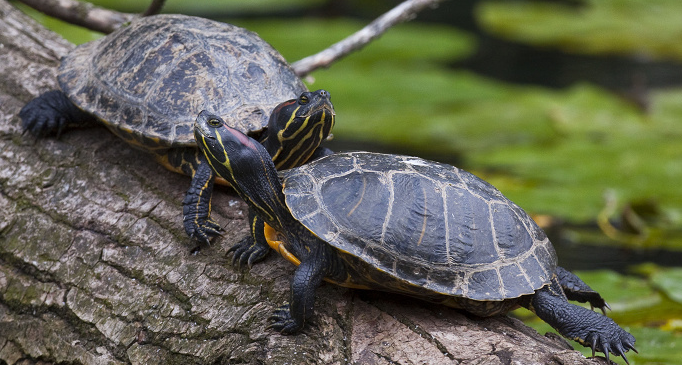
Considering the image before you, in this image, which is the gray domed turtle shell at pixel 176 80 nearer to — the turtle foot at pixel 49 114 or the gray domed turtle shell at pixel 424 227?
the turtle foot at pixel 49 114

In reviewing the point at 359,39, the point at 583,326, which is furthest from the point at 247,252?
the point at 359,39

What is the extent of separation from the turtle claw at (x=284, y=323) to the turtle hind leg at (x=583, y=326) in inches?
36.1

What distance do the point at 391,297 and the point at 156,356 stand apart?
94 centimetres

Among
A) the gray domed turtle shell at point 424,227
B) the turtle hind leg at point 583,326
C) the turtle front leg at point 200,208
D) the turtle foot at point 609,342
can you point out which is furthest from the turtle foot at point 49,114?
the turtle foot at point 609,342

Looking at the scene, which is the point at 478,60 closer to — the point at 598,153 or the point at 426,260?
the point at 598,153

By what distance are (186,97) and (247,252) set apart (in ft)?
2.85

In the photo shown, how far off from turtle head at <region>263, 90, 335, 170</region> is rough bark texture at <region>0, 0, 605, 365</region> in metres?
0.33

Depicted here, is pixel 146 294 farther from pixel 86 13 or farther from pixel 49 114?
pixel 86 13

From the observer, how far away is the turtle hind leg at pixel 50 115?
10.5ft

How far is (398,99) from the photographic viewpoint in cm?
770

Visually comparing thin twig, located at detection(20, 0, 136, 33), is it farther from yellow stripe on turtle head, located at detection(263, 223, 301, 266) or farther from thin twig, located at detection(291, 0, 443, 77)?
yellow stripe on turtle head, located at detection(263, 223, 301, 266)

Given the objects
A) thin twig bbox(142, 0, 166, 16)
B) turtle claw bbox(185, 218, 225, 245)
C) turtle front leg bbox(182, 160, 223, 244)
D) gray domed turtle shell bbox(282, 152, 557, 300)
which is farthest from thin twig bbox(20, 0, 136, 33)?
gray domed turtle shell bbox(282, 152, 557, 300)

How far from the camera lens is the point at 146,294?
104 inches

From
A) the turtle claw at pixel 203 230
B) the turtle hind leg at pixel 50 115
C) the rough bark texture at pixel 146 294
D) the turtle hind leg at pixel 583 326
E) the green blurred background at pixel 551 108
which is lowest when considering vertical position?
the green blurred background at pixel 551 108
